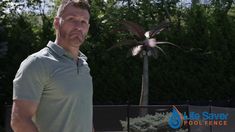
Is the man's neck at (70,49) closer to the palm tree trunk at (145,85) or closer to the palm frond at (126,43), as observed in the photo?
the palm tree trunk at (145,85)

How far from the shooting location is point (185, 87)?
1620 centimetres

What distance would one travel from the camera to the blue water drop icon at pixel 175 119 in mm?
11391

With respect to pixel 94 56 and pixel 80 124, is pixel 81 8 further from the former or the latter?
pixel 94 56

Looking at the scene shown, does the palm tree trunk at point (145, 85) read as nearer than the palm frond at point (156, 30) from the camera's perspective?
Yes

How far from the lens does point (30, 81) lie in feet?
7.28

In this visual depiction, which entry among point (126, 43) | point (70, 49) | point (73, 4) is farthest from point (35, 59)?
point (126, 43)

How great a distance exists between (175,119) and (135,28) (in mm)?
4085

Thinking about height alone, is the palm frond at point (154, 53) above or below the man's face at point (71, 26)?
above

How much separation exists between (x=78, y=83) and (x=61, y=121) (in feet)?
0.69

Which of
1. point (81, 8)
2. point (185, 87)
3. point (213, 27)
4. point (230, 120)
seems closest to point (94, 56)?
point (185, 87)

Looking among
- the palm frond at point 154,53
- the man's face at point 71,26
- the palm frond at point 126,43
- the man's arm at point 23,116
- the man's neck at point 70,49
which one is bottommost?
the man's arm at point 23,116

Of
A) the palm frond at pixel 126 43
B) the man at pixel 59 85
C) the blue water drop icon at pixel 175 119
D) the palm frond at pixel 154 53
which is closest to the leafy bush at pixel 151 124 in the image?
the blue water drop icon at pixel 175 119

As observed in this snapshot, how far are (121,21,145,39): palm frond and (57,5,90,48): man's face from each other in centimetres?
1208

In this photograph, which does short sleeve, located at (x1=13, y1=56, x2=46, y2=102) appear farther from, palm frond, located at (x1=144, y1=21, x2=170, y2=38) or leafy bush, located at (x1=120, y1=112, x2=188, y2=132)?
palm frond, located at (x1=144, y1=21, x2=170, y2=38)
